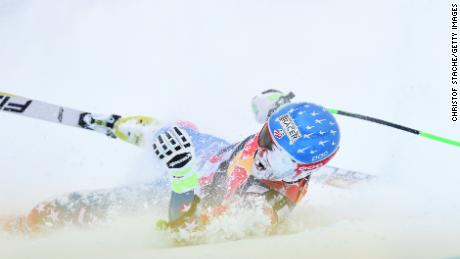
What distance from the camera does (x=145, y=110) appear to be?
470 centimetres

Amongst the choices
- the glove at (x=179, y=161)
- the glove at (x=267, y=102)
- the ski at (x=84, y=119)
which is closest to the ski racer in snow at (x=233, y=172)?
the glove at (x=179, y=161)

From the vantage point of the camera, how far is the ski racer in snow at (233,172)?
8.91 ft

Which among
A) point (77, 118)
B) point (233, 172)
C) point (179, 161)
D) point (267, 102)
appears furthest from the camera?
point (267, 102)

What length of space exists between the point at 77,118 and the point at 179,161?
626 mm

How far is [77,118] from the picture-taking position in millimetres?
2971

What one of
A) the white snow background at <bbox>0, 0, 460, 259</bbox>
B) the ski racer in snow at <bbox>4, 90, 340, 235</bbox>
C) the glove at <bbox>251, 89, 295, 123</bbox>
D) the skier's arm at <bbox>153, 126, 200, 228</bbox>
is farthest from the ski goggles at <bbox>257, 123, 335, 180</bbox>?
the glove at <bbox>251, 89, 295, 123</bbox>

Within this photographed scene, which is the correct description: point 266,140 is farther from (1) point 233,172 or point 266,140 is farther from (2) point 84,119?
(2) point 84,119

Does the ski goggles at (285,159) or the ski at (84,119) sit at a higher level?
the ski at (84,119)

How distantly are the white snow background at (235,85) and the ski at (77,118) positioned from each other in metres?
0.37

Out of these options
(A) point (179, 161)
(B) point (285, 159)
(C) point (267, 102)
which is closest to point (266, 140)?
(B) point (285, 159)

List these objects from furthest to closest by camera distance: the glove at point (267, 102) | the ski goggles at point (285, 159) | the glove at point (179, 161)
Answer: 1. the glove at point (267, 102)
2. the ski goggles at point (285, 159)
3. the glove at point (179, 161)

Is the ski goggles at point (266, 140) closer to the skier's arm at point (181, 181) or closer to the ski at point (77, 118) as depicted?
the skier's arm at point (181, 181)

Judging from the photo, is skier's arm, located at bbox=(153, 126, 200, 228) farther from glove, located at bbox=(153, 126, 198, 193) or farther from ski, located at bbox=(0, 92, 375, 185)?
ski, located at bbox=(0, 92, 375, 185)

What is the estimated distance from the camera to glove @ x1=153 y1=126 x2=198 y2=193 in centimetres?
269
